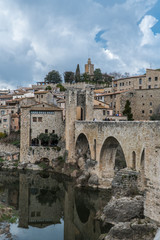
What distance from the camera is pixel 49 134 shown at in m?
38.2

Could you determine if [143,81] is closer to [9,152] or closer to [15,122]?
[15,122]

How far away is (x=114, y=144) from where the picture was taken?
26.3 metres

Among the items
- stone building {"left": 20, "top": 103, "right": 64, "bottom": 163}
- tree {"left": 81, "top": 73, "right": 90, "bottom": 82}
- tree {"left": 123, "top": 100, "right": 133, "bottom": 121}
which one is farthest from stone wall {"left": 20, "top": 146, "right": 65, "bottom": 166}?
tree {"left": 81, "top": 73, "right": 90, "bottom": 82}

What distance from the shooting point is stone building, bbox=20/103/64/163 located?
36.8 meters

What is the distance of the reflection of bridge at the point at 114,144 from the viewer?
15.6m

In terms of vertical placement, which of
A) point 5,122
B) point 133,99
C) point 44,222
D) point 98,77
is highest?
point 98,77

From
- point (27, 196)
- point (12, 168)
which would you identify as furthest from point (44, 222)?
point (12, 168)

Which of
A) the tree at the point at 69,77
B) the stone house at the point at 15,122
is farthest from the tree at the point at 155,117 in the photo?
the tree at the point at 69,77

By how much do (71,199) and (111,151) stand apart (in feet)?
19.6

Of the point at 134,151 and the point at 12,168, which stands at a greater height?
the point at 134,151

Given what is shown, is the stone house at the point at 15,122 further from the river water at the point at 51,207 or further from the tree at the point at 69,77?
the tree at the point at 69,77

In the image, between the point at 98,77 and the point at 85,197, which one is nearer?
the point at 85,197

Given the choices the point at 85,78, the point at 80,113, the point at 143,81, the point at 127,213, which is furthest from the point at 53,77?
the point at 127,213

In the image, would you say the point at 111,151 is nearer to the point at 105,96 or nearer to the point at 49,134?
the point at 49,134
